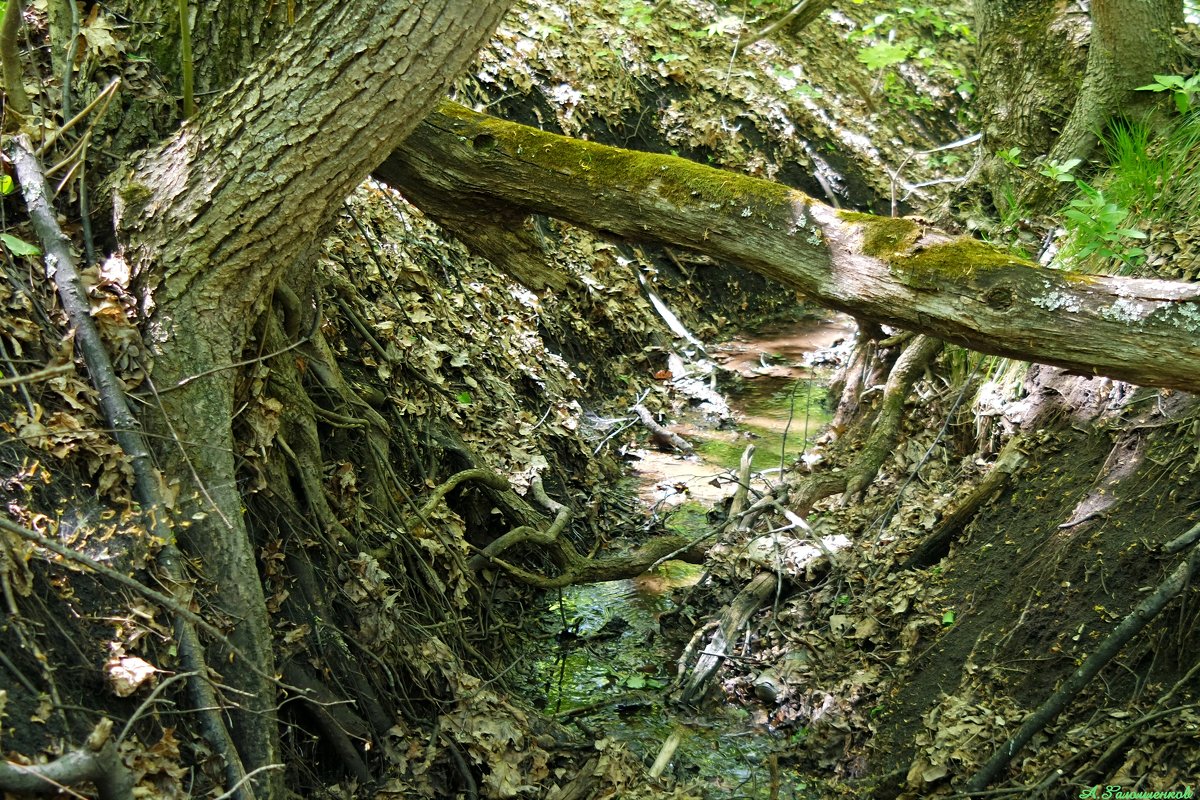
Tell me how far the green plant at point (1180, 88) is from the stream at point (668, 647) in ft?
7.98

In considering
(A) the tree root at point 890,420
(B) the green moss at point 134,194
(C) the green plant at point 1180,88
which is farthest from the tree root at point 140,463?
(C) the green plant at point 1180,88

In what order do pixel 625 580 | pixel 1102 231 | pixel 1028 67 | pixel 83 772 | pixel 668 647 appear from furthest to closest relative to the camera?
pixel 625 580
pixel 1028 67
pixel 668 647
pixel 1102 231
pixel 83 772

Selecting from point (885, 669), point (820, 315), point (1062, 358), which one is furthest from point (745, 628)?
point (820, 315)

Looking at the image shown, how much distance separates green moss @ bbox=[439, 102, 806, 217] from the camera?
10.3 feet

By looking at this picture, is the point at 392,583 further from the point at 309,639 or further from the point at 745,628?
the point at 745,628

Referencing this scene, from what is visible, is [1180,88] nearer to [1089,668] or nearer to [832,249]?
[832,249]

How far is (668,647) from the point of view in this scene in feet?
16.2

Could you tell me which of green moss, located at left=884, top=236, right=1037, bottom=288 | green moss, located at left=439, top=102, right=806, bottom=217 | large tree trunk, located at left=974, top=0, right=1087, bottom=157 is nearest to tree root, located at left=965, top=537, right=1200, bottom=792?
green moss, located at left=884, top=236, right=1037, bottom=288

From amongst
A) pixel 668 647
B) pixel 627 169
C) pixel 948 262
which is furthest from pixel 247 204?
pixel 668 647

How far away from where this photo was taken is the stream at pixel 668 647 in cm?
411

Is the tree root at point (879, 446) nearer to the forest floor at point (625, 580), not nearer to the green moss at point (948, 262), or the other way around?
the forest floor at point (625, 580)

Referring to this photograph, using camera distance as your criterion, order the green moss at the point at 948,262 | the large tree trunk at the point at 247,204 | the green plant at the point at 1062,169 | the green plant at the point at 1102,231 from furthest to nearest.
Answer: the green plant at the point at 1062,169 → the green plant at the point at 1102,231 → the green moss at the point at 948,262 → the large tree trunk at the point at 247,204

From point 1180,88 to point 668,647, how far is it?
357cm

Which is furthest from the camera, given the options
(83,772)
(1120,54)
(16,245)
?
(1120,54)
